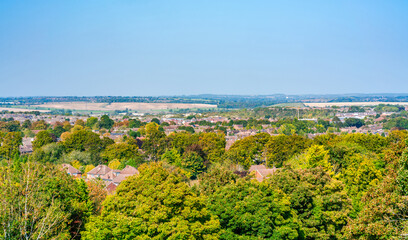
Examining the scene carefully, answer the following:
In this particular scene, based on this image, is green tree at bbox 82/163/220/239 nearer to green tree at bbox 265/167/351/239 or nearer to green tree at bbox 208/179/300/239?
green tree at bbox 208/179/300/239

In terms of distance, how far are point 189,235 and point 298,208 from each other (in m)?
7.15

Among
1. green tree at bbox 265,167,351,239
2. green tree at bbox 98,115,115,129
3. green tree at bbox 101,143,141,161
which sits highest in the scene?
green tree at bbox 265,167,351,239

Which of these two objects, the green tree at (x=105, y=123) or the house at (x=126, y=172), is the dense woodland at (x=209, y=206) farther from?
the green tree at (x=105, y=123)

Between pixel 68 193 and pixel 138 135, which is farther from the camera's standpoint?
pixel 138 135

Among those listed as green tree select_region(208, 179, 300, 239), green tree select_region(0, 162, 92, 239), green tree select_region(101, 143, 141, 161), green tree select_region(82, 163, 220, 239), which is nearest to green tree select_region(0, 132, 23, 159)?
green tree select_region(101, 143, 141, 161)

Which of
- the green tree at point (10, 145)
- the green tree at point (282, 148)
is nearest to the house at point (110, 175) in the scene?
the green tree at point (10, 145)

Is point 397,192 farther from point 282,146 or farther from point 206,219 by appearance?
point 282,146

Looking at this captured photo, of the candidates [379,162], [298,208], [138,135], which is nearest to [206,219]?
[298,208]

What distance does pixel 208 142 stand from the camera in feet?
158

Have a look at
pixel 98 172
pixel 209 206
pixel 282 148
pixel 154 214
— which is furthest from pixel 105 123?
pixel 154 214

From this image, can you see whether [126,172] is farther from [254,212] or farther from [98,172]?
[254,212]

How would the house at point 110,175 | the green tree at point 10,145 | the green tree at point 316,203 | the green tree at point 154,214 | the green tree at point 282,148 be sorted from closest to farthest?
1. the green tree at point 154,214
2. the green tree at point 316,203
3. the house at point 110,175
4. the green tree at point 282,148
5. the green tree at point 10,145

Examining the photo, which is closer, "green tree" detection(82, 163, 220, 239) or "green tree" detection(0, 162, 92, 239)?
"green tree" detection(0, 162, 92, 239)

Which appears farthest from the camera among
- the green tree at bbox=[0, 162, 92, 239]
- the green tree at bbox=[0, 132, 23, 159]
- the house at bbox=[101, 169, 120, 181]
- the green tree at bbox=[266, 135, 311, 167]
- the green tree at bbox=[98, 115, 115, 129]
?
the green tree at bbox=[98, 115, 115, 129]
